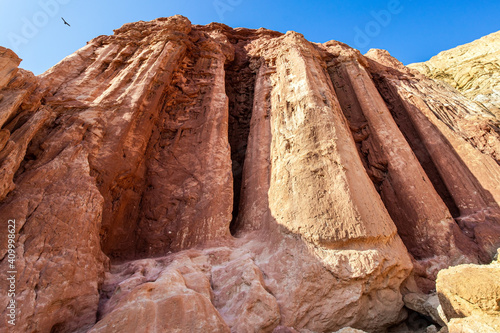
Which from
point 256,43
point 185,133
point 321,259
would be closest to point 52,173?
point 185,133

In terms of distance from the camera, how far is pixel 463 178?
24.6 ft

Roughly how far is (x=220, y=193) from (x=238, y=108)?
5.74 metres

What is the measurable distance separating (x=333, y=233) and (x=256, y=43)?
12970 mm

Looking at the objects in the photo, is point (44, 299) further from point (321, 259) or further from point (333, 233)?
point (333, 233)

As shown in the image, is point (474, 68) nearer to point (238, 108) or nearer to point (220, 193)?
point (238, 108)

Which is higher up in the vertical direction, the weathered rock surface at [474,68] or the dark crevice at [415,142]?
the weathered rock surface at [474,68]

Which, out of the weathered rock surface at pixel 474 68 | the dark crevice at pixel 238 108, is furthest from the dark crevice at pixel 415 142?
the dark crevice at pixel 238 108

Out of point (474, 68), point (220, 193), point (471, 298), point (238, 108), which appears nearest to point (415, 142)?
point (238, 108)

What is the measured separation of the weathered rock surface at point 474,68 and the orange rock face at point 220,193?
6.58 metres

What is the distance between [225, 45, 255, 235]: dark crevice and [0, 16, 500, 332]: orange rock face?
0.10 meters

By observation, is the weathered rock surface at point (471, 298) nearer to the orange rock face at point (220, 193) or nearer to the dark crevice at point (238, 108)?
the orange rock face at point (220, 193)

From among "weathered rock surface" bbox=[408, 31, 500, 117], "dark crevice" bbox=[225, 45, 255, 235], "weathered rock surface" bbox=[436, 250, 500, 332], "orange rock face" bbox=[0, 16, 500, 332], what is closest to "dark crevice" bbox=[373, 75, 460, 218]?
"orange rock face" bbox=[0, 16, 500, 332]

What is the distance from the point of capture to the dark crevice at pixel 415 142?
7.70 meters

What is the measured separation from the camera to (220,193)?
6781mm
